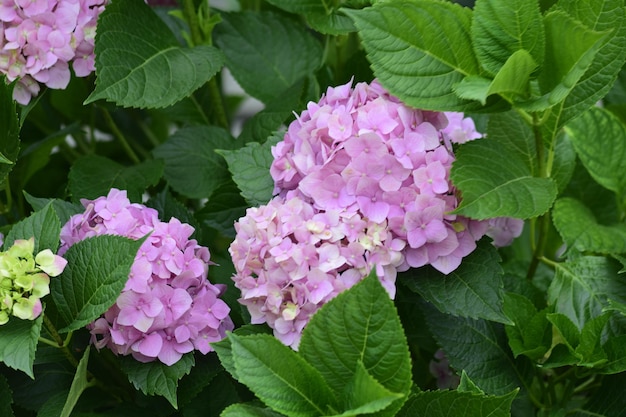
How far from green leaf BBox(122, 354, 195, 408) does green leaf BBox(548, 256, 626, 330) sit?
354 mm

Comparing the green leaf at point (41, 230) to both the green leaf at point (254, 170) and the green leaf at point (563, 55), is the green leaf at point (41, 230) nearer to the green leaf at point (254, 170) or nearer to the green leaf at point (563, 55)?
the green leaf at point (254, 170)

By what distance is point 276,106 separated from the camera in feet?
3.24

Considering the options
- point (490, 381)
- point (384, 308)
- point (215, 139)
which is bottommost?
point (490, 381)

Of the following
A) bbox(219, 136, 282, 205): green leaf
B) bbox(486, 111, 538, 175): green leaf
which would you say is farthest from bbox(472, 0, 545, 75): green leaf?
bbox(219, 136, 282, 205): green leaf

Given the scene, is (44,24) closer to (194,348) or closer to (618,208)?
(194,348)

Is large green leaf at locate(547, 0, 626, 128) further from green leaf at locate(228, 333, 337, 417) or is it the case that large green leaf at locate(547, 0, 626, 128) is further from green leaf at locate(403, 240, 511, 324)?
green leaf at locate(228, 333, 337, 417)

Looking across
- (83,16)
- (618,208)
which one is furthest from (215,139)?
(618,208)

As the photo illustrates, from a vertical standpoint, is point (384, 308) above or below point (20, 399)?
above

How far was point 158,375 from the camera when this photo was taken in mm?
767

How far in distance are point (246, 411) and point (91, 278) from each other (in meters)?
0.19

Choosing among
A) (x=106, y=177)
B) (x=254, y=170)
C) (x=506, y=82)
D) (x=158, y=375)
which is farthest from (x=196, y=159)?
(x=506, y=82)

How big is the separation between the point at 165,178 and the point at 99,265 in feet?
0.97

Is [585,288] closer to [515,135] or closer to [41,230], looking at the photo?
[515,135]

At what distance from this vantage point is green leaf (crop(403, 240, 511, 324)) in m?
0.74
